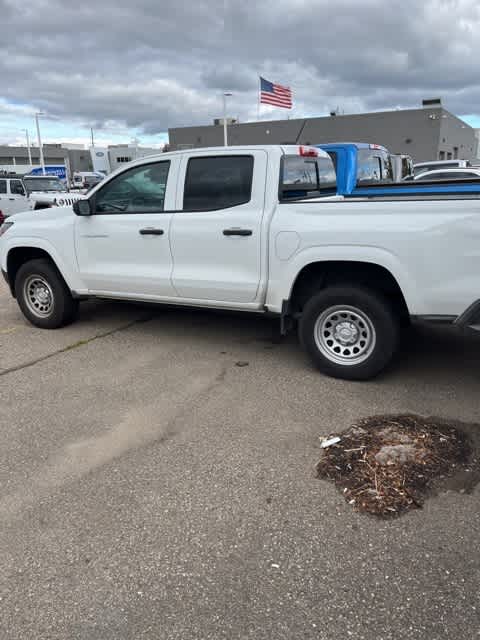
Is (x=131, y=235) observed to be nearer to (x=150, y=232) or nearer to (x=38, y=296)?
(x=150, y=232)

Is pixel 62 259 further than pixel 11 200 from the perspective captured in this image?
No

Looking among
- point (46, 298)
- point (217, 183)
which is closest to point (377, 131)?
point (46, 298)

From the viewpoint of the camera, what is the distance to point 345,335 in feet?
14.8

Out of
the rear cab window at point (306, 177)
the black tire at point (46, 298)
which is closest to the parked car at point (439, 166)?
the rear cab window at point (306, 177)

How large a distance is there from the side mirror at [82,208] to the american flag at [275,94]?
20446mm

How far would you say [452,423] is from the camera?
12.6ft

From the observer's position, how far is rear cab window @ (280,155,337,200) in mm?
4844

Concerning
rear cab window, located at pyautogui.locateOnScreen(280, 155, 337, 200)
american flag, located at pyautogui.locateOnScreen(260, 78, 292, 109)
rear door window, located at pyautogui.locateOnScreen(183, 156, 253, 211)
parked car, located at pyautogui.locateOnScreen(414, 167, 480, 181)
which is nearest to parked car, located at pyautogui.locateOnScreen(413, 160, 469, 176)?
parked car, located at pyautogui.locateOnScreen(414, 167, 480, 181)

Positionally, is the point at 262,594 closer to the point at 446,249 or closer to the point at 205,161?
the point at 446,249

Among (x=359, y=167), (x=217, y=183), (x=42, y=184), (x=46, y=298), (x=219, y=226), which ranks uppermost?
(x=359, y=167)

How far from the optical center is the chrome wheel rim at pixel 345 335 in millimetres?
4395

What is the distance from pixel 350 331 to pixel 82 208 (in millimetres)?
3041

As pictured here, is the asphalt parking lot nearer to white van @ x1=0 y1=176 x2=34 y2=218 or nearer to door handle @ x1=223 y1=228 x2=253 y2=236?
door handle @ x1=223 y1=228 x2=253 y2=236

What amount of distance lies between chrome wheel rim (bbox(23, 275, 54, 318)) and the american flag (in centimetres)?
2023
